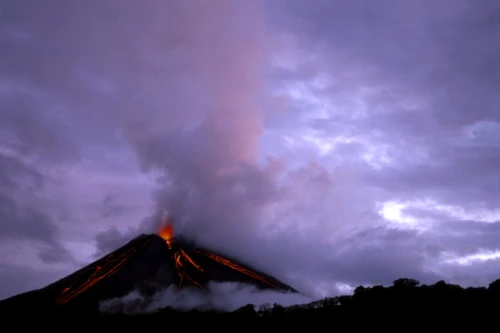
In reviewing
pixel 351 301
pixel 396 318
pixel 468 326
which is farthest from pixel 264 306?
pixel 468 326

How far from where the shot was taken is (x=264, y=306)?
3174 inches

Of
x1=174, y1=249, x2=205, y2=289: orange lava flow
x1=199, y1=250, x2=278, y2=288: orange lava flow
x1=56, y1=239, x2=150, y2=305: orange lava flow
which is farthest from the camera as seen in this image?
x1=199, y1=250, x2=278, y2=288: orange lava flow

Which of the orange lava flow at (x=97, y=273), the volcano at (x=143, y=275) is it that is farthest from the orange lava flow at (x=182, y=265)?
the orange lava flow at (x=97, y=273)

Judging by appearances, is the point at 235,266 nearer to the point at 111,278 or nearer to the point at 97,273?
the point at 111,278

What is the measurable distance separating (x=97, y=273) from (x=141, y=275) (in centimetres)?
749

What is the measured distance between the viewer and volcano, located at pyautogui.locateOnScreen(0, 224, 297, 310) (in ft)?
273

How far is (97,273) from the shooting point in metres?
91.8

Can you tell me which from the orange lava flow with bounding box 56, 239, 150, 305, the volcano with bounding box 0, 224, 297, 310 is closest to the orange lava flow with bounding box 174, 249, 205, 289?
the volcano with bounding box 0, 224, 297, 310

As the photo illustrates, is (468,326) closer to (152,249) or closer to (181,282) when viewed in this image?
(181,282)

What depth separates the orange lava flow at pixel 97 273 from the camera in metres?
84.4

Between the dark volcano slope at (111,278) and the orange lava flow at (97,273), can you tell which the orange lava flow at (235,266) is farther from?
the orange lava flow at (97,273)

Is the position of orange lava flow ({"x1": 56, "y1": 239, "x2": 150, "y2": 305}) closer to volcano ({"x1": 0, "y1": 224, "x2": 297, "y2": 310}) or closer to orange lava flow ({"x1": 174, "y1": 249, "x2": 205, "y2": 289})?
volcano ({"x1": 0, "y1": 224, "x2": 297, "y2": 310})

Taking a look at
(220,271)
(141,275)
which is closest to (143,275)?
(141,275)

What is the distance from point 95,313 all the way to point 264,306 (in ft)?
74.8
